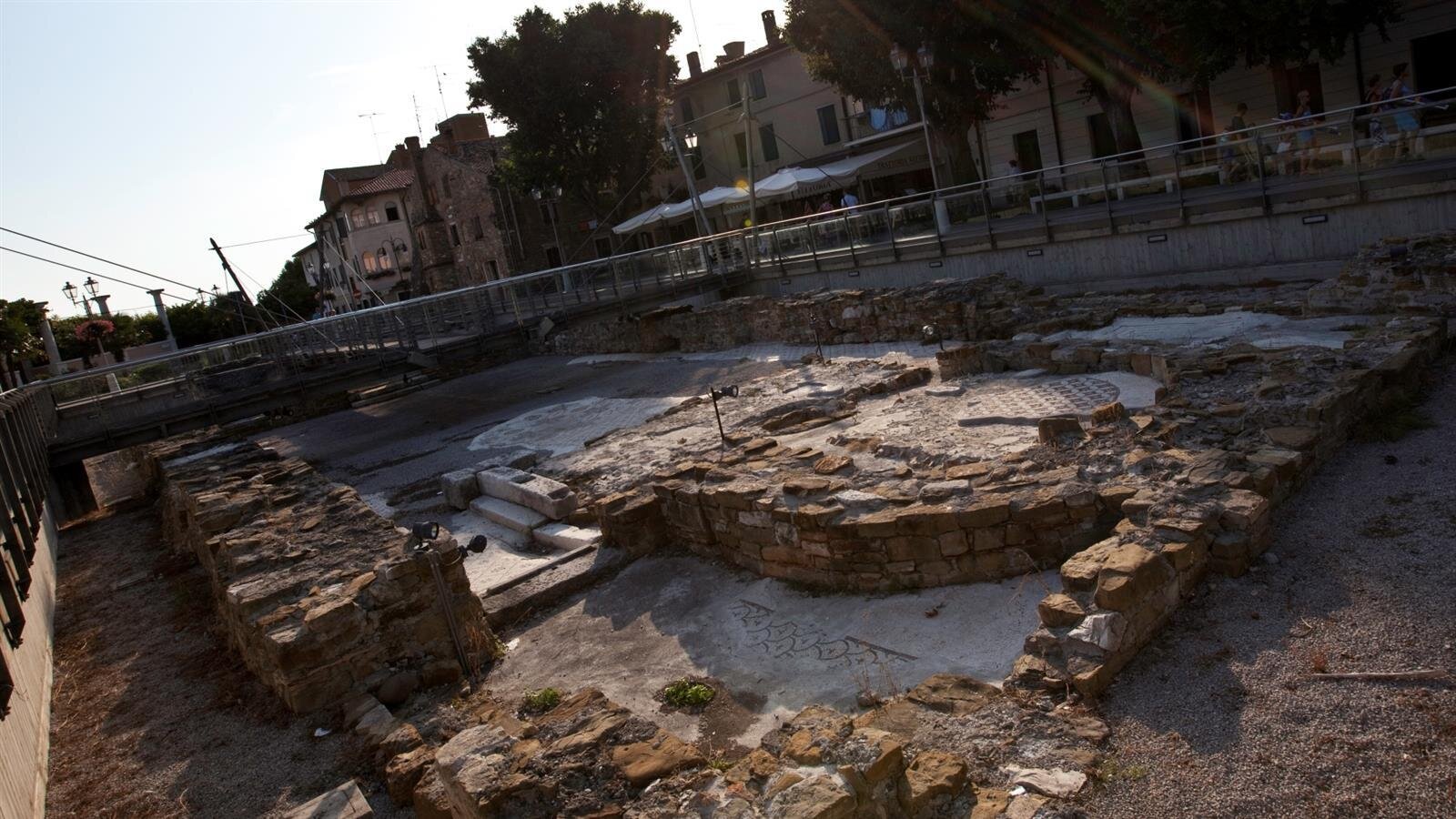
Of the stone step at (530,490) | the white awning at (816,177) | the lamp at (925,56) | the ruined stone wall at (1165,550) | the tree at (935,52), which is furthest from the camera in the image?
the white awning at (816,177)

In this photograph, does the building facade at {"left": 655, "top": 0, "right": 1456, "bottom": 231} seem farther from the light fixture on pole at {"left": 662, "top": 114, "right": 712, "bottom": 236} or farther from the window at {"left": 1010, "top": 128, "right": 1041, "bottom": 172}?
the light fixture on pole at {"left": 662, "top": 114, "right": 712, "bottom": 236}

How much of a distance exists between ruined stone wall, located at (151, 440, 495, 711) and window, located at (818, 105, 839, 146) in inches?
1335

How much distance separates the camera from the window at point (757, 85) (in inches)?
1714

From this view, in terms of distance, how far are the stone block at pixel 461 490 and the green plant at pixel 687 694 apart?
6730 mm

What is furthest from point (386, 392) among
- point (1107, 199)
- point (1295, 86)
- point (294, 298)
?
point (294, 298)

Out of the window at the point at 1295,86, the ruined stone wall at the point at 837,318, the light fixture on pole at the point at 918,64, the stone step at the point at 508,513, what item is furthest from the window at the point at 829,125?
the stone step at the point at 508,513

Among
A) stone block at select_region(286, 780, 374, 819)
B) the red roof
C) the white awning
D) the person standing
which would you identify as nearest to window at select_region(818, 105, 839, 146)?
the white awning

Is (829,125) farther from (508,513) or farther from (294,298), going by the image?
(294,298)

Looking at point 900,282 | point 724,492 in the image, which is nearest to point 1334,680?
point 724,492

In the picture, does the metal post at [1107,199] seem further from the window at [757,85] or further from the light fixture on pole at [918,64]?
the window at [757,85]

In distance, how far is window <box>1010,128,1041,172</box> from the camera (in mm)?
31547

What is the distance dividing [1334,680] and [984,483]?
10.3 feet

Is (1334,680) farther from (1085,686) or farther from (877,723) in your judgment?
(877,723)

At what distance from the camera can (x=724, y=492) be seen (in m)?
8.94
